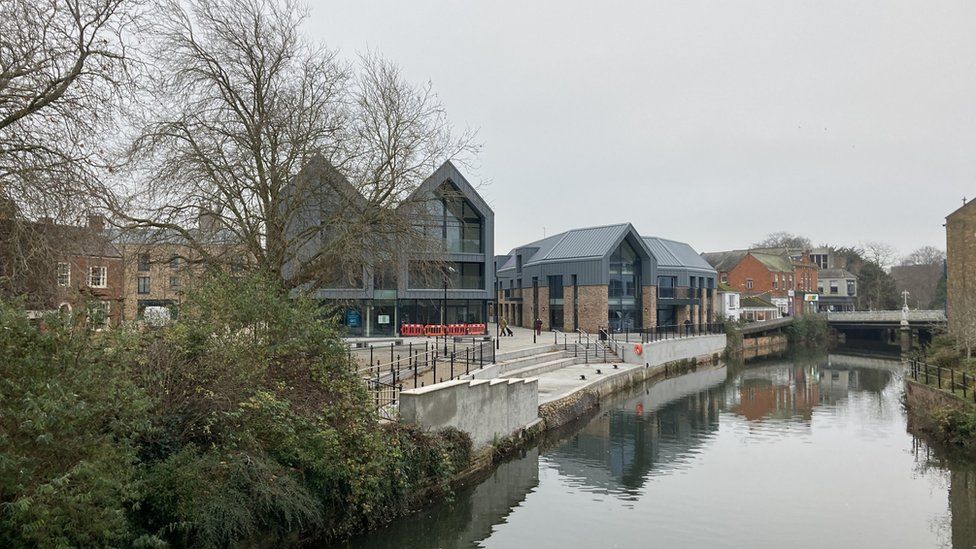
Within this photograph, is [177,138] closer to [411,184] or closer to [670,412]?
[411,184]

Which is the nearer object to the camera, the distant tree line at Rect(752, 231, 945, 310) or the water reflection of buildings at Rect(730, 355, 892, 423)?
the water reflection of buildings at Rect(730, 355, 892, 423)

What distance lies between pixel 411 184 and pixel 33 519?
13.7m

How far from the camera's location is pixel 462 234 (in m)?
39.6

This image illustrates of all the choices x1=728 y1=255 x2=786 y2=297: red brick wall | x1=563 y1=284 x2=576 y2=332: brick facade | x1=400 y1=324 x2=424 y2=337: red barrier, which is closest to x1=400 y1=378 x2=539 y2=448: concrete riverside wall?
x1=400 y1=324 x2=424 y2=337: red barrier

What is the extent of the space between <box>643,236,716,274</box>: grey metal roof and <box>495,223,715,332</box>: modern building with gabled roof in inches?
3.8

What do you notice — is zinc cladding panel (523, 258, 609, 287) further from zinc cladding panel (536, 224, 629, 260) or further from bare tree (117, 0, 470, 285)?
bare tree (117, 0, 470, 285)

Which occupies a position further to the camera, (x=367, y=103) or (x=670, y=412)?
(x=670, y=412)

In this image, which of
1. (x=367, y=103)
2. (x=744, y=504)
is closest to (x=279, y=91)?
(x=367, y=103)

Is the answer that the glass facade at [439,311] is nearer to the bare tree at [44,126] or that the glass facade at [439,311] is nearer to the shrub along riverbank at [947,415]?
the shrub along riverbank at [947,415]

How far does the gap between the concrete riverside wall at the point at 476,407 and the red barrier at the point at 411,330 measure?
54.8ft

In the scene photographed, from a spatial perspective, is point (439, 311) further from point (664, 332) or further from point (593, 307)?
point (664, 332)

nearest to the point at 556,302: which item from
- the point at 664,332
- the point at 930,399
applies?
the point at 664,332

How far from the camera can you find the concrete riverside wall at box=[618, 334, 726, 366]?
37500 mm

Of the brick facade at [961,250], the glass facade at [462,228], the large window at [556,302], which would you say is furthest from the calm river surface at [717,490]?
the large window at [556,302]
